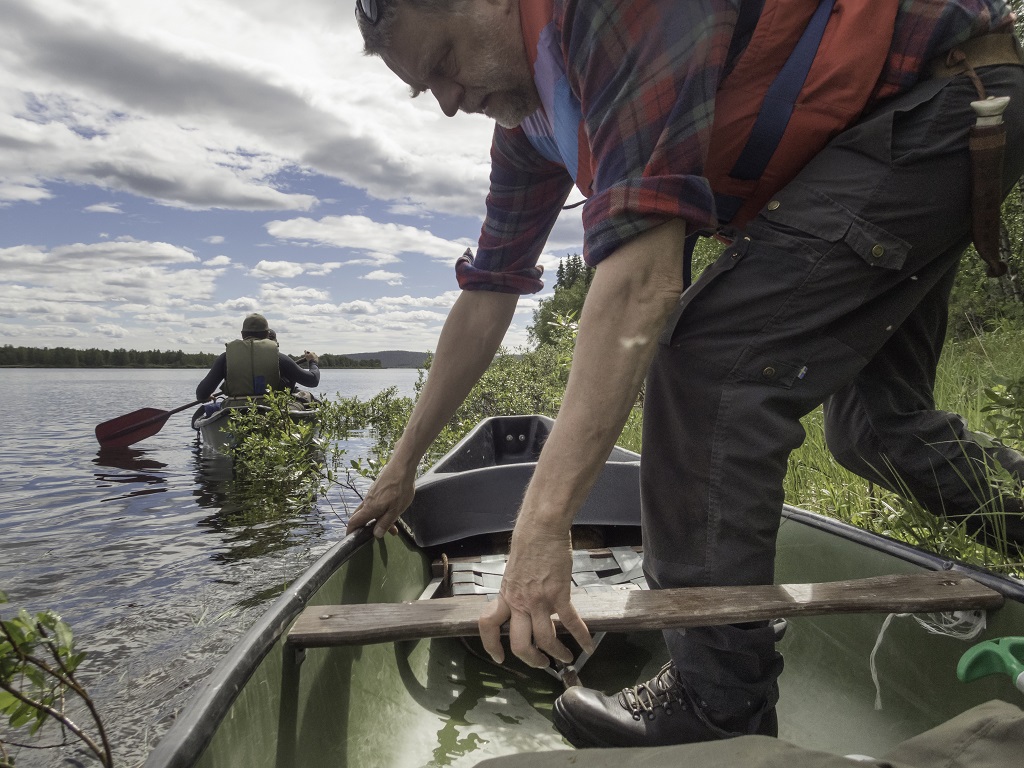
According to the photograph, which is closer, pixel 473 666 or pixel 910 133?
pixel 910 133

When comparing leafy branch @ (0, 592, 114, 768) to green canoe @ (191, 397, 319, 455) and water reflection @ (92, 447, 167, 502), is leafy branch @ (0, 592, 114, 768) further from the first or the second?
water reflection @ (92, 447, 167, 502)

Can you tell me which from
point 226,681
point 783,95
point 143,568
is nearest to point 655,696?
point 226,681

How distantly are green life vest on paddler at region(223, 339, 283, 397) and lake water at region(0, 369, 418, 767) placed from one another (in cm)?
137

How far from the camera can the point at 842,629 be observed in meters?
2.05

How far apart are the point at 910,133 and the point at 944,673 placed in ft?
4.39

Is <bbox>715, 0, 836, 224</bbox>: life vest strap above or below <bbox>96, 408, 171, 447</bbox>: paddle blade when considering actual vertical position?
above

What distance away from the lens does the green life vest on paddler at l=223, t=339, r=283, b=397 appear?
34.2 feet

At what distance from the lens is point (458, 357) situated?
239cm

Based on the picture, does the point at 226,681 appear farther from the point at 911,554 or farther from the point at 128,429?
the point at 128,429

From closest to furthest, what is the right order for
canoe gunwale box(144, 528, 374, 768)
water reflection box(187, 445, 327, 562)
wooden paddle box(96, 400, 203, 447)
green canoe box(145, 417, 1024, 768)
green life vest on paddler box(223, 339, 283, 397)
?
canoe gunwale box(144, 528, 374, 768)
green canoe box(145, 417, 1024, 768)
water reflection box(187, 445, 327, 562)
green life vest on paddler box(223, 339, 283, 397)
wooden paddle box(96, 400, 203, 447)

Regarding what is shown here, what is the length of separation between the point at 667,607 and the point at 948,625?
2.97 ft

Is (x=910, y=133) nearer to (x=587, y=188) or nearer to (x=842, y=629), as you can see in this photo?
(x=587, y=188)

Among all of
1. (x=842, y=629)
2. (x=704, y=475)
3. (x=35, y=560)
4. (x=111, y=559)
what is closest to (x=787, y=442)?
(x=704, y=475)

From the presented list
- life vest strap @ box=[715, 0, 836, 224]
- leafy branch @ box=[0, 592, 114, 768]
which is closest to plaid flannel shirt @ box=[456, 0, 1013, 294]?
life vest strap @ box=[715, 0, 836, 224]
